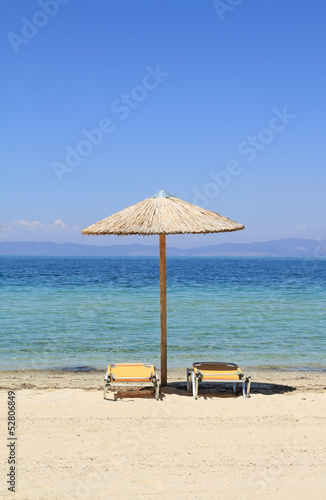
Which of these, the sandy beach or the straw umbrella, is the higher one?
the straw umbrella

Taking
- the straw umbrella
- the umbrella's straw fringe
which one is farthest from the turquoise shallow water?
the umbrella's straw fringe

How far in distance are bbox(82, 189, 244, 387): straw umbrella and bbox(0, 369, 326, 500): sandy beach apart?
1.31 metres

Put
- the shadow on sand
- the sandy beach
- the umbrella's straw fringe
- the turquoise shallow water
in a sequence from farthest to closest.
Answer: the turquoise shallow water → the shadow on sand → the umbrella's straw fringe → the sandy beach

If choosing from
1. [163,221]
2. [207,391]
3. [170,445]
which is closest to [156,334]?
[207,391]

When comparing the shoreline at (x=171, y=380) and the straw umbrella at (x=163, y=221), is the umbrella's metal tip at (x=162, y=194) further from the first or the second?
the shoreline at (x=171, y=380)

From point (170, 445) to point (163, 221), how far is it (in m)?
2.72

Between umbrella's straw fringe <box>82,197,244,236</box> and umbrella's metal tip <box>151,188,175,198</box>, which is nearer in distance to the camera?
umbrella's straw fringe <box>82,197,244,236</box>

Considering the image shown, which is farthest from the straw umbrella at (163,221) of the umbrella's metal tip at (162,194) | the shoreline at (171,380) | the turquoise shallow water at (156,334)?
the turquoise shallow water at (156,334)

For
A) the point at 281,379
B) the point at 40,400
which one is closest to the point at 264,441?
the point at 40,400

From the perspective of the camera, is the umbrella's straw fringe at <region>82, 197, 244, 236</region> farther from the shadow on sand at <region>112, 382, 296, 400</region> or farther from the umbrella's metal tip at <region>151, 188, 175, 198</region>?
the shadow on sand at <region>112, 382, 296, 400</region>

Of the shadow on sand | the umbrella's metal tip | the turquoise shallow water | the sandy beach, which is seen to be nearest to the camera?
the sandy beach

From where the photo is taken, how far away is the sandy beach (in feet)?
13.2

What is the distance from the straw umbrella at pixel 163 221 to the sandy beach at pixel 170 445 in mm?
1307

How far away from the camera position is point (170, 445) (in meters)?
4.88
